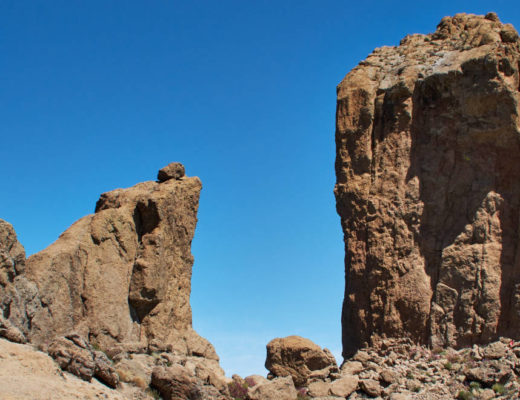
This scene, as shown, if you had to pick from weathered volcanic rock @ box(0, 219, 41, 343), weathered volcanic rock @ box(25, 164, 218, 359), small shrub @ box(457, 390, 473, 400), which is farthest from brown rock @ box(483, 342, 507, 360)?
weathered volcanic rock @ box(0, 219, 41, 343)

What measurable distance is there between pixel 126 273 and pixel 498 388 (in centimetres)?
1178

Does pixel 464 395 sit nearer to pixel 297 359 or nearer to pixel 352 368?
pixel 352 368

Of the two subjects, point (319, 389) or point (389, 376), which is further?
point (319, 389)

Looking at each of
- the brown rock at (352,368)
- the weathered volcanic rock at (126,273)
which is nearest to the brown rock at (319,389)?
the brown rock at (352,368)

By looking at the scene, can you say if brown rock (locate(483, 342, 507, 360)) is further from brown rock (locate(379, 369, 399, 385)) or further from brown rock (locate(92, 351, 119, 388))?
brown rock (locate(92, 351, 119, 388))

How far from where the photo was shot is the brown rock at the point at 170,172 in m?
25.6

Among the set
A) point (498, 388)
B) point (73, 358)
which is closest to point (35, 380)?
point (73, 358)

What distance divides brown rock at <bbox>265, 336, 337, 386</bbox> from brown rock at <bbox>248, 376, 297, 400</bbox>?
2.40 metres

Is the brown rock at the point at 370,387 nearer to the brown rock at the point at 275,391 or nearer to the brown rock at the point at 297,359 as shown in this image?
the brown rock at the point at 275,391

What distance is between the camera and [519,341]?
71.4ft

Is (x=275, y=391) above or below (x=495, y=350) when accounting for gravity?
below

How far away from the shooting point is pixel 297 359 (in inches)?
965

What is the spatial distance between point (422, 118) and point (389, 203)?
3492 mm

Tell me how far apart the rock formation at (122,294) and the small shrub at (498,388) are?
7.96m
